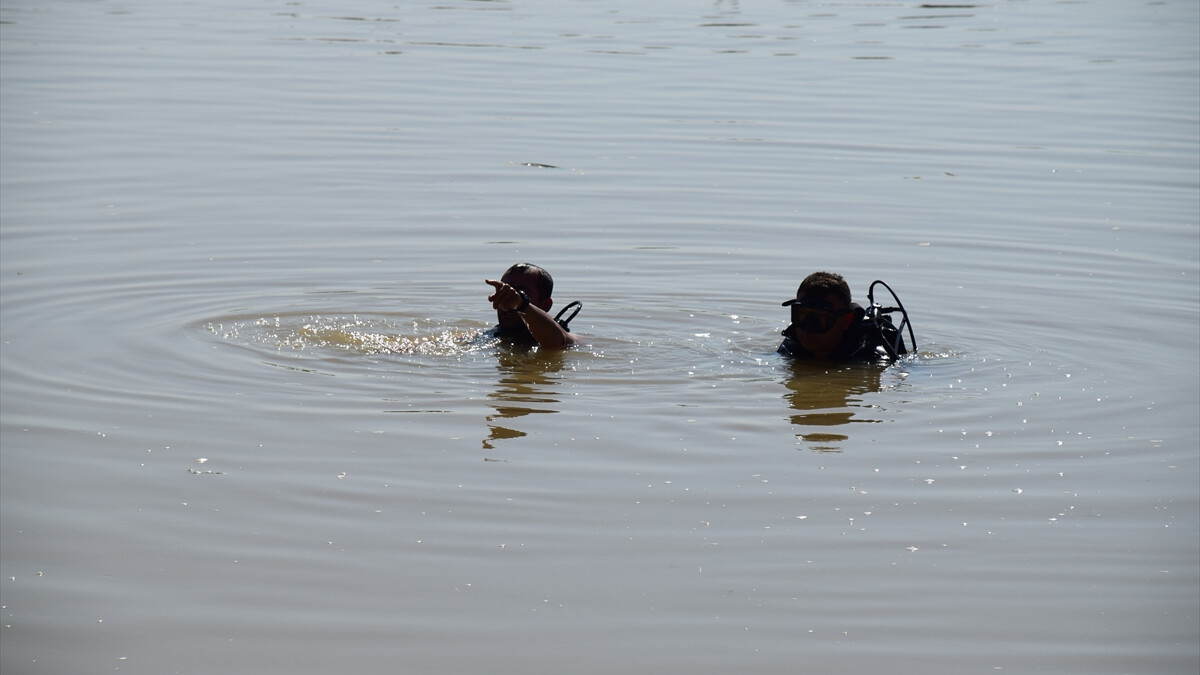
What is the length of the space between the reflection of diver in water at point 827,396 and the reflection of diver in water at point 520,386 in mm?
1358

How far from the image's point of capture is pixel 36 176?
16109 millimetres

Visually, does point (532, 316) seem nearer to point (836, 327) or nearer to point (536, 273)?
point (536, 273)

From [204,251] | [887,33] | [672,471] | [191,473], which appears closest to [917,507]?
[672,471]

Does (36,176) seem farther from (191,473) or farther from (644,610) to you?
(644,610)

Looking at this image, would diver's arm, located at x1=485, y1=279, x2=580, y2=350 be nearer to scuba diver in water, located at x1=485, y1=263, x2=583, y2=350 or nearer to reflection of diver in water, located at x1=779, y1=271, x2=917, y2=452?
scuba diver in water, located at x1=485, y1=263, x2=583, y2=350

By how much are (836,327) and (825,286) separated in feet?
1.31

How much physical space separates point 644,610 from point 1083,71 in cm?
2271

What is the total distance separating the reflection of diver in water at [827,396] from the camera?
8266mm

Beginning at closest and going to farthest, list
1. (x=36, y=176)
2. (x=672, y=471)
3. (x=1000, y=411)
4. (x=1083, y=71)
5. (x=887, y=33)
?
(x=672, y=471)
(x=1000, y=411)
(x=36, y=176)
(x=1083, y=71)
(x=887, y=33)

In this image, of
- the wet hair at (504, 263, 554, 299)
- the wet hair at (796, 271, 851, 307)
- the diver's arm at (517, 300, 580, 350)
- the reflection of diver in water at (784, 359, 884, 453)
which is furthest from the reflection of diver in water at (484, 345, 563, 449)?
the wet hair at (796, 271, 851, 307)

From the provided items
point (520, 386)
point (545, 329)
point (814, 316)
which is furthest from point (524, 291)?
point (814, 316)

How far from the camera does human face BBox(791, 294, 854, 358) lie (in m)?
9.43

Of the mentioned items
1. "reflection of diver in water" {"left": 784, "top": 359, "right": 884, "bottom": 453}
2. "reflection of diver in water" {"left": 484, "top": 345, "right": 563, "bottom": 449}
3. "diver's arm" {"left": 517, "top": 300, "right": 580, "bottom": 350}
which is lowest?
"reflection of diver in water" {"left": 784, "top": 359, "right": 884, "bottom": 453}

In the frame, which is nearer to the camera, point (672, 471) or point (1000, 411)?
point (672, 471)
